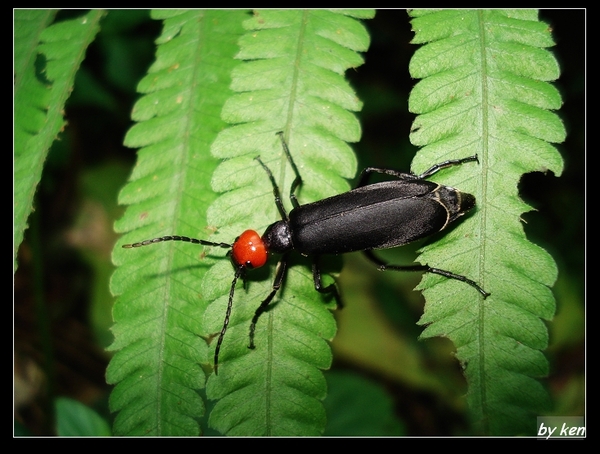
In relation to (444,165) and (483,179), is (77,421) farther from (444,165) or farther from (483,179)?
(483,179)

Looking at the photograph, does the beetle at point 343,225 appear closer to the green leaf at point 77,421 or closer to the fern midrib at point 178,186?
the fern midrib at point 178,186

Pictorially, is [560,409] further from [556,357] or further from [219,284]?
[219,284]

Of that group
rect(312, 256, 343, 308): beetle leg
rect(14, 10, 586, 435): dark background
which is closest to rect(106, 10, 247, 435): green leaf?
rect(312, 256, 343, 308): beetle leg

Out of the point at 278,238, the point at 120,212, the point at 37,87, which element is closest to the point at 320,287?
the point at 278,238

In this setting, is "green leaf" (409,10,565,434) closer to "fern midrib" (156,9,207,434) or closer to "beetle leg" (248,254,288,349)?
"beetle leg" (248,254,288,349)

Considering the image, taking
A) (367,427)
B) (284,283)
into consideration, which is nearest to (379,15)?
(284,283)

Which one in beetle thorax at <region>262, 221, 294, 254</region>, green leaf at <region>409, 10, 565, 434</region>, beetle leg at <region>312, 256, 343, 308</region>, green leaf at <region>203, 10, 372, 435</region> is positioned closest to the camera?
green leaf at <region>409, 10, 565, 434</region>

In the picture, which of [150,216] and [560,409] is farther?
[560,409]
